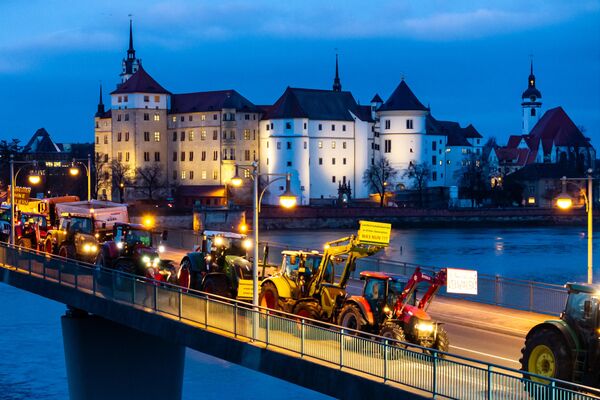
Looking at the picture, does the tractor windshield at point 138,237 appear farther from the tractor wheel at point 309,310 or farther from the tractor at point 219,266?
the tractor wheel at point 309,310

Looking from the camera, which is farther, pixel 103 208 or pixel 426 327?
pixel 103 208

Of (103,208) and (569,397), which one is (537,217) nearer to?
(103,208)

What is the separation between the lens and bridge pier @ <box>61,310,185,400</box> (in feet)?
90.8

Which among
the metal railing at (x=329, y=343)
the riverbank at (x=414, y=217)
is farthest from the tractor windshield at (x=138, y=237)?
the riverbank at (x=414, y=217)

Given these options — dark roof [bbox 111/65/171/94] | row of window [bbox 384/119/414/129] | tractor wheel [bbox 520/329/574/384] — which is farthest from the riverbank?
tractor wheel [bbox 520/329/574/384]

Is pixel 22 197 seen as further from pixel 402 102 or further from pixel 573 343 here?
pixel 402 102

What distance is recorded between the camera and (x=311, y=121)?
14825 cm

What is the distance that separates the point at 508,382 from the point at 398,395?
6.82ft

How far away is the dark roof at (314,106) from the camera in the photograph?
482 feet

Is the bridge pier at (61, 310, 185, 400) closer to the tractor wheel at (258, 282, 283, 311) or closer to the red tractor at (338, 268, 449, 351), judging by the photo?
the tractor wheel at (258, 282, 283, 311)

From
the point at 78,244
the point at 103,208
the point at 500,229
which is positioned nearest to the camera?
the point at 78,244

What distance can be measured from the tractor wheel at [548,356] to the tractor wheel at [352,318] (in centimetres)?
398

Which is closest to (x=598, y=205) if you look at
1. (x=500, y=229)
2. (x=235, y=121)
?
(x=500, y=229)

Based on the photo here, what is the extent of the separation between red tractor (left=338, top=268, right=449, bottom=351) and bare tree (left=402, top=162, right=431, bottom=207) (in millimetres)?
131923
